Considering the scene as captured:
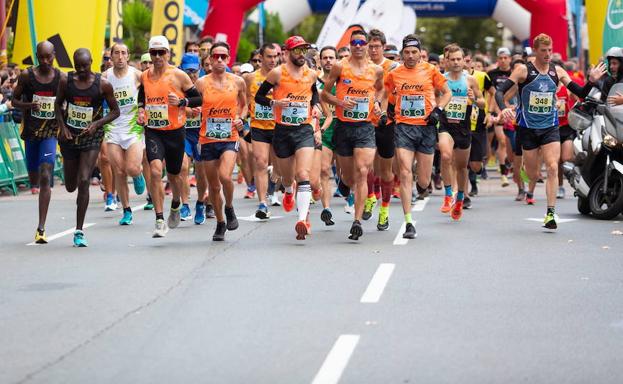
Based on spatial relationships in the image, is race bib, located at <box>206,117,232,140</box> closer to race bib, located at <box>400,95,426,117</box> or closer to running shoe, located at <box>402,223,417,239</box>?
race bib, located at <box>400,95,426,117</box>

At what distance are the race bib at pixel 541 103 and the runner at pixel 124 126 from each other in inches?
160

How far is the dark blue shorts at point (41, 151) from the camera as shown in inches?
534

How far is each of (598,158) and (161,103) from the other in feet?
17.9

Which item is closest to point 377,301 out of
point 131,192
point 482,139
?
point 482,139

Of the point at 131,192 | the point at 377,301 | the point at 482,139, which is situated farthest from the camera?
the point at 131,192

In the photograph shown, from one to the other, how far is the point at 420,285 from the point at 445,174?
20.7 ft

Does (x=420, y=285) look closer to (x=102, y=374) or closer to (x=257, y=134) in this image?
(x=102, y=374)

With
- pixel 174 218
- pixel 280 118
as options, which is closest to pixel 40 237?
pixel 174 218

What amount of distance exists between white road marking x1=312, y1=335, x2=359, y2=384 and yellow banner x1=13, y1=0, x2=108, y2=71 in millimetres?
13414

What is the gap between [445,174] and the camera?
54.1 ft

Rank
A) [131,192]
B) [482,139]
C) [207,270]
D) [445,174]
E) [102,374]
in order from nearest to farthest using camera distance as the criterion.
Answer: [102,374], [207,270], [445,174], [482,139], [131,192]

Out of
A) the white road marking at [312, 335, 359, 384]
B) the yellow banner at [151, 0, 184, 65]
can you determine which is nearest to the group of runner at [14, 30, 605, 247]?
the white road marking at [312, 335, 359, 384]

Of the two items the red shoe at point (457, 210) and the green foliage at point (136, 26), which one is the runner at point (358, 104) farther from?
the green foliage at point (136, 26)

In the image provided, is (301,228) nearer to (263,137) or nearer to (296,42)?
(296,42)
